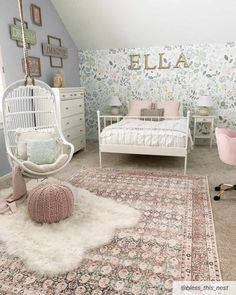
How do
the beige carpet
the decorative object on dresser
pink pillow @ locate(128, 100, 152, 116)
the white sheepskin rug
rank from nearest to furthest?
the white sheepskin rug → the beige carpet → the decorative object on dresser → pink pillow @ locate(128, 100, 152, 116)

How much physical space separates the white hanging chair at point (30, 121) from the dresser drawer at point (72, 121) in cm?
23

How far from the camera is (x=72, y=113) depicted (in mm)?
4508

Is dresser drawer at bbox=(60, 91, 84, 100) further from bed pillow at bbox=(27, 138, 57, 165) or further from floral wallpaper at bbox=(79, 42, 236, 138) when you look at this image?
bed pillow at bbox=(27, 138, 57, 165)

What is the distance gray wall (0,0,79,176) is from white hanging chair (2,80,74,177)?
0.32m

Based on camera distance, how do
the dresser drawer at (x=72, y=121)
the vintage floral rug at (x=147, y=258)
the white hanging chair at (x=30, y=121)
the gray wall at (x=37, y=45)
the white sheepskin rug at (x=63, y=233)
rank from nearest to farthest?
the vintage floral rug at (x=147, y=258) < the white sheepskin rug at (x=63, y=233) < the white hanging chair at (x=30, y=121) < the gray wall at (x=37, y=45) < the dresser drawer at (x=72, y=121)

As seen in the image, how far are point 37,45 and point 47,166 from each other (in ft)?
7.86

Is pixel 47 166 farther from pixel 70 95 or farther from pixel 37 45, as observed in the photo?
pixel 37 45

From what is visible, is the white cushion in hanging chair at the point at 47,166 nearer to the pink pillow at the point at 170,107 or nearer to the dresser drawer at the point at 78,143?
the dresser drawer at the point at 78,143

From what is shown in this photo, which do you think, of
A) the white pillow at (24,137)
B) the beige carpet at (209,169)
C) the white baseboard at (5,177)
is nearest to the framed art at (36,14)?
the white pillow at (24,137)

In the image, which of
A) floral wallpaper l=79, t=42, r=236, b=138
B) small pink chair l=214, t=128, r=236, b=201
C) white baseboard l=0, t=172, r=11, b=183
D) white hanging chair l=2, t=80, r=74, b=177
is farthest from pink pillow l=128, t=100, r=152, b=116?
white baseboard l=0, t=172, r=11, b=183

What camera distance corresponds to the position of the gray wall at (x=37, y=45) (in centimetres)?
350

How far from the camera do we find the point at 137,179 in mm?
3494

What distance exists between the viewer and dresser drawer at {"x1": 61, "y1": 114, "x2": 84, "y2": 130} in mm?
4266

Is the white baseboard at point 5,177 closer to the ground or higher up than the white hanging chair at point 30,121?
closer to the ground
